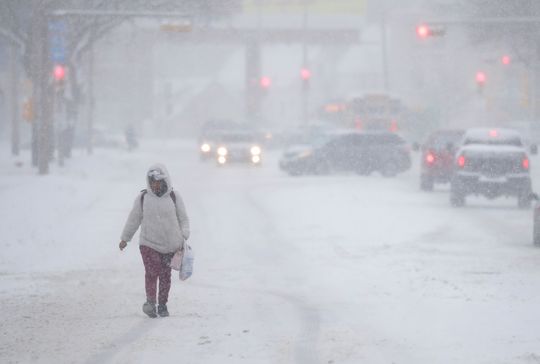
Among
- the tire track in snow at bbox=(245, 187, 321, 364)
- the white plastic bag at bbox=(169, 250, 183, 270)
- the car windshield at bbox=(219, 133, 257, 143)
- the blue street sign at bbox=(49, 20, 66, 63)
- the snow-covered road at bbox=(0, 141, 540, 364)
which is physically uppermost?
the blue street sign at bbox=(49, 20, 66, 63)

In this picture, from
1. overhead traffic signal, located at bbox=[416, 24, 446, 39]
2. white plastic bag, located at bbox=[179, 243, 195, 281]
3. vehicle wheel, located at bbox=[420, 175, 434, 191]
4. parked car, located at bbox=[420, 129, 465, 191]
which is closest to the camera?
white plastic bag, located at bbox=[179, 243, 195, 281]

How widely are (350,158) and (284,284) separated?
27.9 m

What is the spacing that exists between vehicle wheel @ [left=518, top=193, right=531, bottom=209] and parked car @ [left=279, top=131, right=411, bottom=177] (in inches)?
575

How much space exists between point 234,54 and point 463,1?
86.9 meters

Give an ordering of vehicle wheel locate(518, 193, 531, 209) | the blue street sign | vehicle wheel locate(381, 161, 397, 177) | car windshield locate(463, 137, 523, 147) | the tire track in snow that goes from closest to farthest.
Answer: the tire track in snow → vehicle wheel locate(518, 193, 531, 209) → car windshield locate(463, 137, 523, 147) → the blue street sign → vehicle wheel locate(381, 161, 397, 177)

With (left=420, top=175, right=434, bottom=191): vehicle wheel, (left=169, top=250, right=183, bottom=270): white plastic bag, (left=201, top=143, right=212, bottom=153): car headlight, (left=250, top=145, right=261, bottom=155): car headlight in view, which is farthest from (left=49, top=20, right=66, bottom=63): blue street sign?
(left=169, top=250, right=183, bottom=270): white plastic bag

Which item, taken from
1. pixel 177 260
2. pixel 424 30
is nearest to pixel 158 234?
pixel 177 260

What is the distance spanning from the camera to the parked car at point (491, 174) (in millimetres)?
27812

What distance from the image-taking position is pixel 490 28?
46.6 m

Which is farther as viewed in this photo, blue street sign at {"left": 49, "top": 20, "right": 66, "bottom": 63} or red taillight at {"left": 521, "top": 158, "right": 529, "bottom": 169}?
blue street sign at {"left": 49, "top": 20, "right": 66, "bottom": 63}

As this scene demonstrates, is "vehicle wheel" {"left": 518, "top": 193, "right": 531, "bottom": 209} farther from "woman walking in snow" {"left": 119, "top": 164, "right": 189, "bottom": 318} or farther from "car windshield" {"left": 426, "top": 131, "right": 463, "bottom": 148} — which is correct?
"woman walking in snow" {"left": 119, "top": 164, "right": 189, "bottom": 318}

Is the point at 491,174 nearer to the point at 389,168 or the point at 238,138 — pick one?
the point at 389,168

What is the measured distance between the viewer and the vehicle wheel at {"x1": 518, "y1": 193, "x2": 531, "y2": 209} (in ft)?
91.8

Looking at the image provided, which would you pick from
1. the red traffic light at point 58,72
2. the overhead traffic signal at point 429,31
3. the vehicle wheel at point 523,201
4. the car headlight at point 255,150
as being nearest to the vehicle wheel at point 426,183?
the overhead traffic signal at point 429,31
